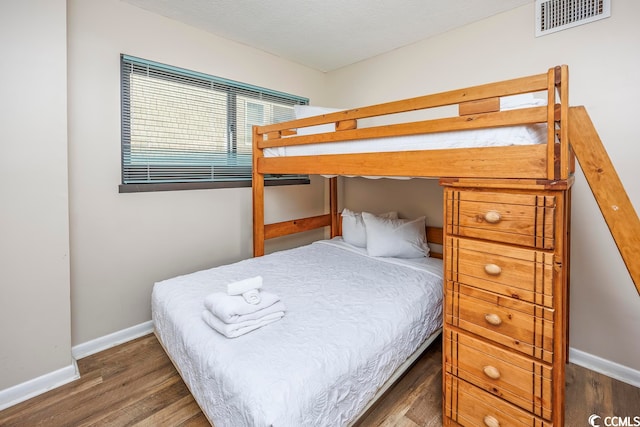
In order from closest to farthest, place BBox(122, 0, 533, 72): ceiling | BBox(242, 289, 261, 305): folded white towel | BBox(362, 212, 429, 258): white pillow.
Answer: BBox(242, 289, 261, 305): folded white towel → BBox(122, 0, 533, 72): ceiling → BBox(362, 212, 429, 258): white pillow

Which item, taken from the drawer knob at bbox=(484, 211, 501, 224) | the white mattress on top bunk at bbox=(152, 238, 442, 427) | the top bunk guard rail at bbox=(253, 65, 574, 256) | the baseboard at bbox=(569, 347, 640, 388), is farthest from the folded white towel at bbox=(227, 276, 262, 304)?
the baseboard at bbox=(569, 347, 640, 388)

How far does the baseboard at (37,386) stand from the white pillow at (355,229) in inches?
82.6

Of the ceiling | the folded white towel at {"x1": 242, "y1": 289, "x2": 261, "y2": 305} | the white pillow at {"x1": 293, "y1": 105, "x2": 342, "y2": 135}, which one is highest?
the ceiling

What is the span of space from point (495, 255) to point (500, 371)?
0.46m

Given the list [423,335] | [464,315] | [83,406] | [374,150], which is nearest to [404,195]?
[374,150]

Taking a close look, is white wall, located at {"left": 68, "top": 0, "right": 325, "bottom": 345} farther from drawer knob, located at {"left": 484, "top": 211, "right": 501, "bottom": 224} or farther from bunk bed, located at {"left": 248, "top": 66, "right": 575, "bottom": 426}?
drawer knob, located at {"left": 484, "top": 211, "right": 501, "bottom": 224}

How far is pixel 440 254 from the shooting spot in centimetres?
259

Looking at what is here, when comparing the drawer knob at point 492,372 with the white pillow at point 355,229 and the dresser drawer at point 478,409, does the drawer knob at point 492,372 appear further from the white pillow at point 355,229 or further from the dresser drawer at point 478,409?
the white pillow at point 355,229

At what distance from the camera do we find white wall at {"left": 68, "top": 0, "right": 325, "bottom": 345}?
185 cm

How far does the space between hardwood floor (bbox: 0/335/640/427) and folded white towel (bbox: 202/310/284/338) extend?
51 centimetres

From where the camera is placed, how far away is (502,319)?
1.19 meters

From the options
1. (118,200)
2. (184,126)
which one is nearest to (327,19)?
(184,126)

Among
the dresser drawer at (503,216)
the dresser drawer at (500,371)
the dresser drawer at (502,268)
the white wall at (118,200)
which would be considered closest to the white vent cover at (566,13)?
the dresser drawer at (503,216)

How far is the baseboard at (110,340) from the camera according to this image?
1919mm
